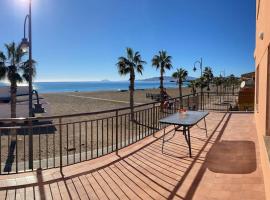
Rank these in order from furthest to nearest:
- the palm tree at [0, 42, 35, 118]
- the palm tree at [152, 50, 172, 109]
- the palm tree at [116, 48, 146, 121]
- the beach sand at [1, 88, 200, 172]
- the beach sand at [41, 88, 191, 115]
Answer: the palm tree at [152, 50, 172, 109] → the beach sand at [41, 88, 191, 115] → the palm tree at [116, 48, 146, 121] → the palm tree at [0, 42, 35, 118] → the beach sand at [1, 88, 200, 172]

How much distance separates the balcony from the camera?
3834 millimetres

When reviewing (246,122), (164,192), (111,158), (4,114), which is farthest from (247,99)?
(4,114)

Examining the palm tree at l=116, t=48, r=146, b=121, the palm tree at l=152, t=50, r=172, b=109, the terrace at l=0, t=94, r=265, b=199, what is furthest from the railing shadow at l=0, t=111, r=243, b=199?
the palm tree at l=152, t=50, r=172, b=109

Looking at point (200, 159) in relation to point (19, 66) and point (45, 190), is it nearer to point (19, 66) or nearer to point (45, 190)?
point (45, 190)

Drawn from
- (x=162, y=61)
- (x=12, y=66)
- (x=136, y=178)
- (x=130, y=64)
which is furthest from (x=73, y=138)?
(x=162, y=61)

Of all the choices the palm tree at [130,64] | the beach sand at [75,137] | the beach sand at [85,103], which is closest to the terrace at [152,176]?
the beach sand at [75,137]

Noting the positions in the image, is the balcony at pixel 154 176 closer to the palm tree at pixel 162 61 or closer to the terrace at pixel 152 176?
A: the terrace at pixel 152 176

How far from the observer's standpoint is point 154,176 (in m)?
4.48

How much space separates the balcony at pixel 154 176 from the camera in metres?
3.83

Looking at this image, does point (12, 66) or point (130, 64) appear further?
point (130, 64)

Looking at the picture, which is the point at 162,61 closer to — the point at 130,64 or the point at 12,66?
the point at 130,64

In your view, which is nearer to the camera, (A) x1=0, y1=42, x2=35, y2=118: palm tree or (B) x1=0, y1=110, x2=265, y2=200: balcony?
(B) x1=0, y1=110, x2=265, y2=200: balcony

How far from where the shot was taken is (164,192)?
3855 millimetres

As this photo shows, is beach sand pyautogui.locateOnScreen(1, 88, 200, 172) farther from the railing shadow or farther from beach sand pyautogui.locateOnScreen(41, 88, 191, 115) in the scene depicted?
beach sand pyautogui.locateOnScreen(41, 88, 191, 115)
